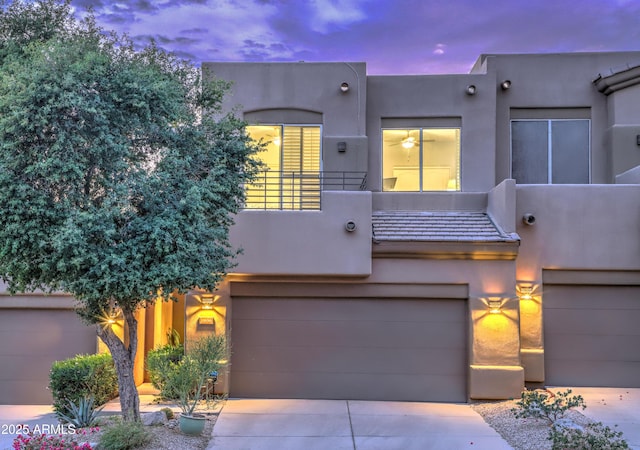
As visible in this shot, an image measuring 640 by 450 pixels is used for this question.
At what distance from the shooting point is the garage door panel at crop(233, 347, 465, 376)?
11.5 metres

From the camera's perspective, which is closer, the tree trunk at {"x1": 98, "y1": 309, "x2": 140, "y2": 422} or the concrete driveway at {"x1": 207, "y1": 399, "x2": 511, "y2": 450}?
the tree trunk at {"x1": 98, "y1": 309, "x2": 140, "y2": 422}

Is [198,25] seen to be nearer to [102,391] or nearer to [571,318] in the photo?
[102,391]

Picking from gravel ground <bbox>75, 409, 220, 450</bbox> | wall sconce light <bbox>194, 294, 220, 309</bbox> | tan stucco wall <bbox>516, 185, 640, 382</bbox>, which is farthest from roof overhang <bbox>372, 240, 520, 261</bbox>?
gravel ground <bbox>75, 409, 220, 450</bbox>

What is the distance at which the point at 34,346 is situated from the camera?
11.8 metres

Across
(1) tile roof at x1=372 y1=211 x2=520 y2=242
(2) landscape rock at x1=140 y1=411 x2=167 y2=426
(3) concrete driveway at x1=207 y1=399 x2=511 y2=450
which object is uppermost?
(1) tile roof at x1=372 y1=211 x2=520 y2=242

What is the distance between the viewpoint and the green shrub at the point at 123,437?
749cm

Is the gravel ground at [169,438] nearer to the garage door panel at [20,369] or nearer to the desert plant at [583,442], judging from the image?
the garage door panel at [20,369]

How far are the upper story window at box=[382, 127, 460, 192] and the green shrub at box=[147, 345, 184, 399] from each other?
662 cm

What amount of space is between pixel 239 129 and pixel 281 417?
542 centimetres

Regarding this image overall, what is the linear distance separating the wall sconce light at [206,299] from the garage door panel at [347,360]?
1291mm

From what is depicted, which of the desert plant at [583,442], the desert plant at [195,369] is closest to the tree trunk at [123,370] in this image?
the desert plant at [195,369]

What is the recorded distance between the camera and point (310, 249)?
11.2m

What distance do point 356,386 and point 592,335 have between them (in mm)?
5541

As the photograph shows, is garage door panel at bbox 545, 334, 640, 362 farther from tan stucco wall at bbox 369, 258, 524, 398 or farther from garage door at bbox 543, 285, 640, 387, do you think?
tan stucco wall at bbox 369, 258, 524, 398
